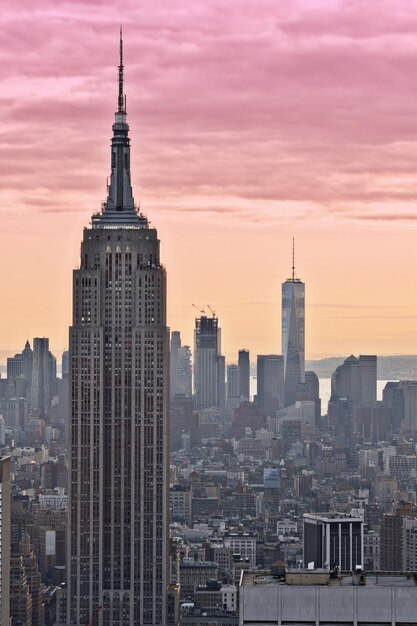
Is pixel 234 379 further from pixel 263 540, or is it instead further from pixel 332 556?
pixel 332 556

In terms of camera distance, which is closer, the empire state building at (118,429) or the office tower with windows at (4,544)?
the office tower with windows at (4,544)

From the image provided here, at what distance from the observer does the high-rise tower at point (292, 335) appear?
8412cm

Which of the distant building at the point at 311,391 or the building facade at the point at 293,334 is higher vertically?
the building facade at the point at 293,334

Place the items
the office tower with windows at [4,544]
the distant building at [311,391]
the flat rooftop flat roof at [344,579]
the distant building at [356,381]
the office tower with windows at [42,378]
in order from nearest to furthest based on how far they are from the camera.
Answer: the flat rooftop flat roof at [344,579] → the office tower with windows at [4,544] → the office tower with windows at [42,378] → the distant building at [356,381] → the distant building at [311,391]

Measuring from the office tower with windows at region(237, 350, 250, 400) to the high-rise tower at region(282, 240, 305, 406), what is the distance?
182cm

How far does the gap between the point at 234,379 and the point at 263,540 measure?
23896mm

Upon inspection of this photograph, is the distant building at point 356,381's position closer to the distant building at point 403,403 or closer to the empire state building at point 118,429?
the distant building at point 403,403

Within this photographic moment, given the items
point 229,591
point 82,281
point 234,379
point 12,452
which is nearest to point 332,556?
point 229,591

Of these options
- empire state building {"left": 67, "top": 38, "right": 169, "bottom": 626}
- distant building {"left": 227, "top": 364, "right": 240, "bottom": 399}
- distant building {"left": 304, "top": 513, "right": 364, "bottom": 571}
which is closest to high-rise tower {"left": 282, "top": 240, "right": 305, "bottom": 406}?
distant building {"left": 227, "top": 364, "right": 240, "bottom": 399}

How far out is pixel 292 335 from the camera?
90625mm

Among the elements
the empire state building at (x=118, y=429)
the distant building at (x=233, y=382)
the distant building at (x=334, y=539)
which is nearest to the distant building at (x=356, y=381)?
the distant building at (x=233, y=382)

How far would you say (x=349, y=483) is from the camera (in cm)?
9325

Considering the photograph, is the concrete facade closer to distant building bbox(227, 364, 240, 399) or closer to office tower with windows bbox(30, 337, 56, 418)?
office tower with windows bbox(30, 337, 56, 418)

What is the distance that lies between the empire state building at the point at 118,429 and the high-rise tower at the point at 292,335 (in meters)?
23.5
